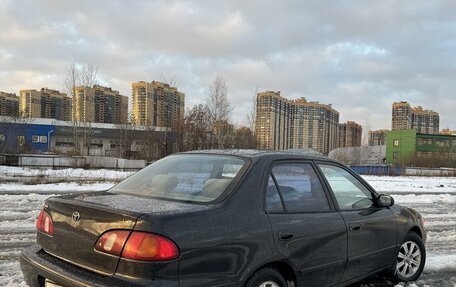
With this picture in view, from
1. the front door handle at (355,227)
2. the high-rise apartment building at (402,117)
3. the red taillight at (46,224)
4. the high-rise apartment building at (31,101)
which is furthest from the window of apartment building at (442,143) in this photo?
the red taillight at (46,224)

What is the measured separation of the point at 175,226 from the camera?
2.85 metres

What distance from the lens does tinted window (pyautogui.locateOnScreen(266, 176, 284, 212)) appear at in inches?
138

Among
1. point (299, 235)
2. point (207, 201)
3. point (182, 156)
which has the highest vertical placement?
point (182, 156)

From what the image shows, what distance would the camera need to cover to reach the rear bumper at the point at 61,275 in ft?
8.93

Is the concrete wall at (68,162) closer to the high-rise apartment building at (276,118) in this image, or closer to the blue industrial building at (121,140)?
the blue industrial building at (121,140)

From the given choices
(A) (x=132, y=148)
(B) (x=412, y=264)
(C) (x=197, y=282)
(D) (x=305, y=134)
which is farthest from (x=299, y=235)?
(D) (x=305, y=134)

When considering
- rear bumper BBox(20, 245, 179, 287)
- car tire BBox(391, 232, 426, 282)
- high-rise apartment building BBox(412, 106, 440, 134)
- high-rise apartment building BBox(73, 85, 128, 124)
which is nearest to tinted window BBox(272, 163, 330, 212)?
rear bumper BBox(20, 245, 179, 287)

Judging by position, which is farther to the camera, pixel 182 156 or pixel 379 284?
pixel 379 284

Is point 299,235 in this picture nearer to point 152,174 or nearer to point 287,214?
point 287,214

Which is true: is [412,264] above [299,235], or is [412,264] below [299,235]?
below

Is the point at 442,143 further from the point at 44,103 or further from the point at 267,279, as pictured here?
the point at 267,279

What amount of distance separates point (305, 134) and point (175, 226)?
270ft

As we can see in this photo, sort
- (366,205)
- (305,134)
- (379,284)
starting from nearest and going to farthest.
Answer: (366,205) < (379,284) < (305,134)

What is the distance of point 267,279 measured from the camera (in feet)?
10.8
